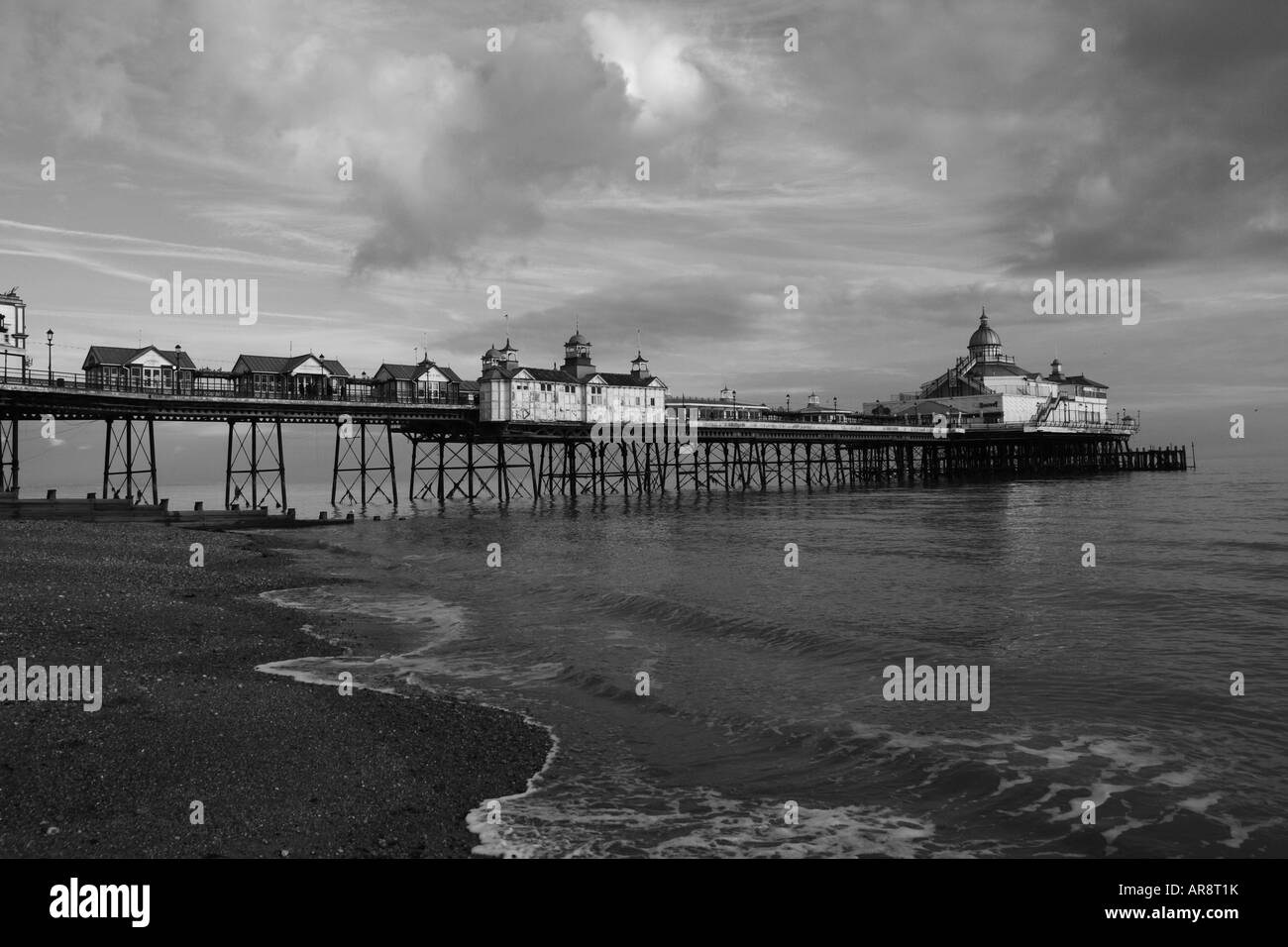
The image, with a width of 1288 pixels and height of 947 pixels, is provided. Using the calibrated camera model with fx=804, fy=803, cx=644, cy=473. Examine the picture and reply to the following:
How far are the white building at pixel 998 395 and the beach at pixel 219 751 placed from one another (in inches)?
4635

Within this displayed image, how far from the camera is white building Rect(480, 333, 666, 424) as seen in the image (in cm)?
6969

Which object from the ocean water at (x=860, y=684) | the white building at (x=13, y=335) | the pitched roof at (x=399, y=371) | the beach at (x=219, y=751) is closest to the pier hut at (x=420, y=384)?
the pitched roof at (x=399, y=371)

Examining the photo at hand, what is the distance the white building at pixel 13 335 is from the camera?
5325 cm

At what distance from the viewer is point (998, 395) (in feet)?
396

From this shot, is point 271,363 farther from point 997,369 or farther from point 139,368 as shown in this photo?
point 997,369

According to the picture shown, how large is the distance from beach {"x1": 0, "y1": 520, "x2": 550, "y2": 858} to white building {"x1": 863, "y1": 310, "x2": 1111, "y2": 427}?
117718 mm

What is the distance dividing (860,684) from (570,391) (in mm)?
61442

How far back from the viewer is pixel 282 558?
32.6m

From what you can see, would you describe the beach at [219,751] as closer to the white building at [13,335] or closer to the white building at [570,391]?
the white building at [13,335]

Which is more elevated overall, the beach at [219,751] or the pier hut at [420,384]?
the pier hut at [420,384]

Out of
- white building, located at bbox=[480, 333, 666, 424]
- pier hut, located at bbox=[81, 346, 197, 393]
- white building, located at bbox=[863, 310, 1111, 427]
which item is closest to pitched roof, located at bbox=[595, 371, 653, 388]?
white building, located at bbox=[480, 333, 666, 424]

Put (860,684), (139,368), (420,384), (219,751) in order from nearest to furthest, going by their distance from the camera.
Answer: (219,751)
(860,684)
(139,368)
(420,384)

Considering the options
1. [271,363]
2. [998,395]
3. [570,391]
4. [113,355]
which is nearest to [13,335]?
[113,355]

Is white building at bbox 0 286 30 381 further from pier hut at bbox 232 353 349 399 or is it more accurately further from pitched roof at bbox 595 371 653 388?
pitched roof at bbox 595 371 653 388
